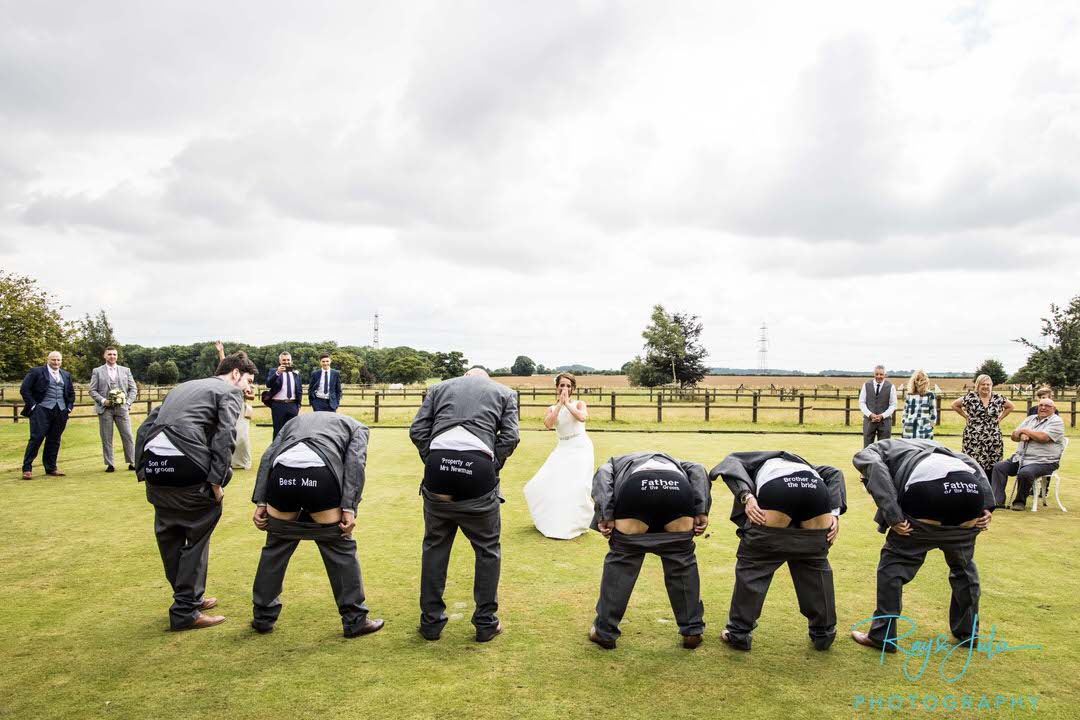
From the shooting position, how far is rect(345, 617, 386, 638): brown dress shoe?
4.40 m

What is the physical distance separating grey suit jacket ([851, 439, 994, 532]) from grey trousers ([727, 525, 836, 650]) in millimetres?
494

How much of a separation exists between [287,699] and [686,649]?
2.45m

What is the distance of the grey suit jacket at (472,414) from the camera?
4.61 meters

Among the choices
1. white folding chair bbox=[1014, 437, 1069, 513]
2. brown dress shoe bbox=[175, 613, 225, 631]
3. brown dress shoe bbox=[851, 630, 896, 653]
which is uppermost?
white folding chair bbox=[1014, 437, 1069, 513]

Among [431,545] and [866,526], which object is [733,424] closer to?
[866,526]

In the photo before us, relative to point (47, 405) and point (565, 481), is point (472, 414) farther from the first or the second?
point (47, 405)

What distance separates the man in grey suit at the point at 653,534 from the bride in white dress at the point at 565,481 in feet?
8.83

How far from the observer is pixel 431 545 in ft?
14.8

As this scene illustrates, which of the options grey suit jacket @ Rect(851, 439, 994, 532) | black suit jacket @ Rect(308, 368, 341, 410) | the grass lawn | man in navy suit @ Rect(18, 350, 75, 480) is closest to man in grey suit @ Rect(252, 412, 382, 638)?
the grass lawn

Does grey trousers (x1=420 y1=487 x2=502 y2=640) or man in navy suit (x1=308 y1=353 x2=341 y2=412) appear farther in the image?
man in navy suit (x1=308 y1=353 x2=341 y2=412)

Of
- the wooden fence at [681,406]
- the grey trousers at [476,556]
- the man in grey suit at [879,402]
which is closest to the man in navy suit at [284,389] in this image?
the wooden fence at [681,406]

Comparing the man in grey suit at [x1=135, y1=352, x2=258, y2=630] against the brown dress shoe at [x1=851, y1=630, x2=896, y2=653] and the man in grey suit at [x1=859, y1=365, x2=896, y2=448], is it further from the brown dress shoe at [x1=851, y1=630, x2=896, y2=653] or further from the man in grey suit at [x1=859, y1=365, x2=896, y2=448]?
the man in grey suit at [x1=859, y1=365, x2=896, y2=448]

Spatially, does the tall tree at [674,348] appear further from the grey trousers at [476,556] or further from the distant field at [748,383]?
the grey trousers at [476,556]

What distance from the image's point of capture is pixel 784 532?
13.3 feet
